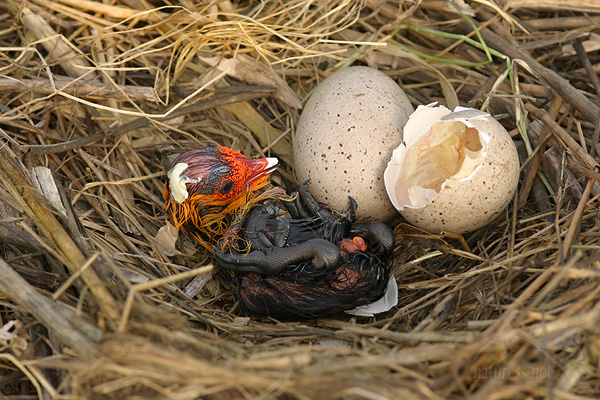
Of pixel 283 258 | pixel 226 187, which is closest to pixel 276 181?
pixel 226 187

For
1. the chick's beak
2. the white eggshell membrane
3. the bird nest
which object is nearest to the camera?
the bird nest

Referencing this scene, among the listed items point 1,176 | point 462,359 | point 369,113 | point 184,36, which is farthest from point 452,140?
point 1,176

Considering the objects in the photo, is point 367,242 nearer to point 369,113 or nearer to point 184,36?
point 369,113

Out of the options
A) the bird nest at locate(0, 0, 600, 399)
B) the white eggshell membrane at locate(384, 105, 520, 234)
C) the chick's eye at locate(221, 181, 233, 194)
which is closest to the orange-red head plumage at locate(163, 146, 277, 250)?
the chick's eye at locate(221, 181, 233, 194)

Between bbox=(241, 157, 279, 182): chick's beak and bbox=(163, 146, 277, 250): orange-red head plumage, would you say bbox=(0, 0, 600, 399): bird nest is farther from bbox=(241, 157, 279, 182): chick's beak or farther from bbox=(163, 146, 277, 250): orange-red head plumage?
bbox=(241, 157, 279, 182): chick's beak

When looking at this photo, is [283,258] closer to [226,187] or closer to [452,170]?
[226,187]

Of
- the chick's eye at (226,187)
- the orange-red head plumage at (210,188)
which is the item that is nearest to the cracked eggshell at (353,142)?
the orange-red head plumage at (210,188)
